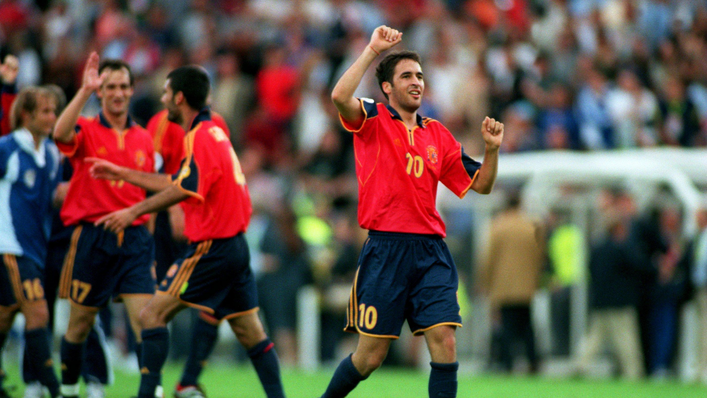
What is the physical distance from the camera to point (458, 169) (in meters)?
6.91

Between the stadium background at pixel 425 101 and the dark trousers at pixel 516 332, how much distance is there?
2.73 ft

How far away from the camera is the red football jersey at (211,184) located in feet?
23.2

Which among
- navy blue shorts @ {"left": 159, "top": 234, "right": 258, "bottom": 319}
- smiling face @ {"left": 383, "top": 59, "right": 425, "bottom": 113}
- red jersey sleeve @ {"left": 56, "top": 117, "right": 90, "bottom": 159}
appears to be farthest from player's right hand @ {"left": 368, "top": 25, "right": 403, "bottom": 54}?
red jersey sleeve @ {"left": 56, "top": 117, "right": 90, "bottom": 159}

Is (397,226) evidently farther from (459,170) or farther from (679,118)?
(679,118)

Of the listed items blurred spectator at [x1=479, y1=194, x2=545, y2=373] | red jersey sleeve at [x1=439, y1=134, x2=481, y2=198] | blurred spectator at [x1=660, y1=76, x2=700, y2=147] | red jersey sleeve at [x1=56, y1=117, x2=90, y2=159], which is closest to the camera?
red jersey sleeve at [x1=439, y1=134, x2=481, y2=198]

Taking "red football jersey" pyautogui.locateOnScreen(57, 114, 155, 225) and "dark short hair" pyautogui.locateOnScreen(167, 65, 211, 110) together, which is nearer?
"dark short hair" pyautogui.locateOnScreen(167, 65, 211, 110)

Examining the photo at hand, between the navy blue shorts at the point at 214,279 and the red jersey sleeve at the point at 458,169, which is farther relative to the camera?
the navy blue shorts at the point at 214,279

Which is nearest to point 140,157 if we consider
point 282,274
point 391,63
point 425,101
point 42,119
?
point 42,119

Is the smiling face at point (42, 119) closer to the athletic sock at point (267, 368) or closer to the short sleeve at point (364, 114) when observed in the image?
the athletic sock at point (267, 368)

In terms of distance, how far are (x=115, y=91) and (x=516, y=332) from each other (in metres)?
7.40

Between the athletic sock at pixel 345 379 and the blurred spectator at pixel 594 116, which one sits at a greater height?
the blurred spectator at pixel 594 116

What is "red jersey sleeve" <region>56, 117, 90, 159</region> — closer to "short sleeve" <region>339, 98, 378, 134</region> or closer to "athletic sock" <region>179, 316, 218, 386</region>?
"athletic sock" <region>179, 316, 218, 386</region>

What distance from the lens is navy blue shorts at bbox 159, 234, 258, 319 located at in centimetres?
709

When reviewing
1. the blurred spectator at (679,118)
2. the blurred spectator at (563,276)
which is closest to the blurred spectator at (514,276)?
the blurred spectator at (563,276)
